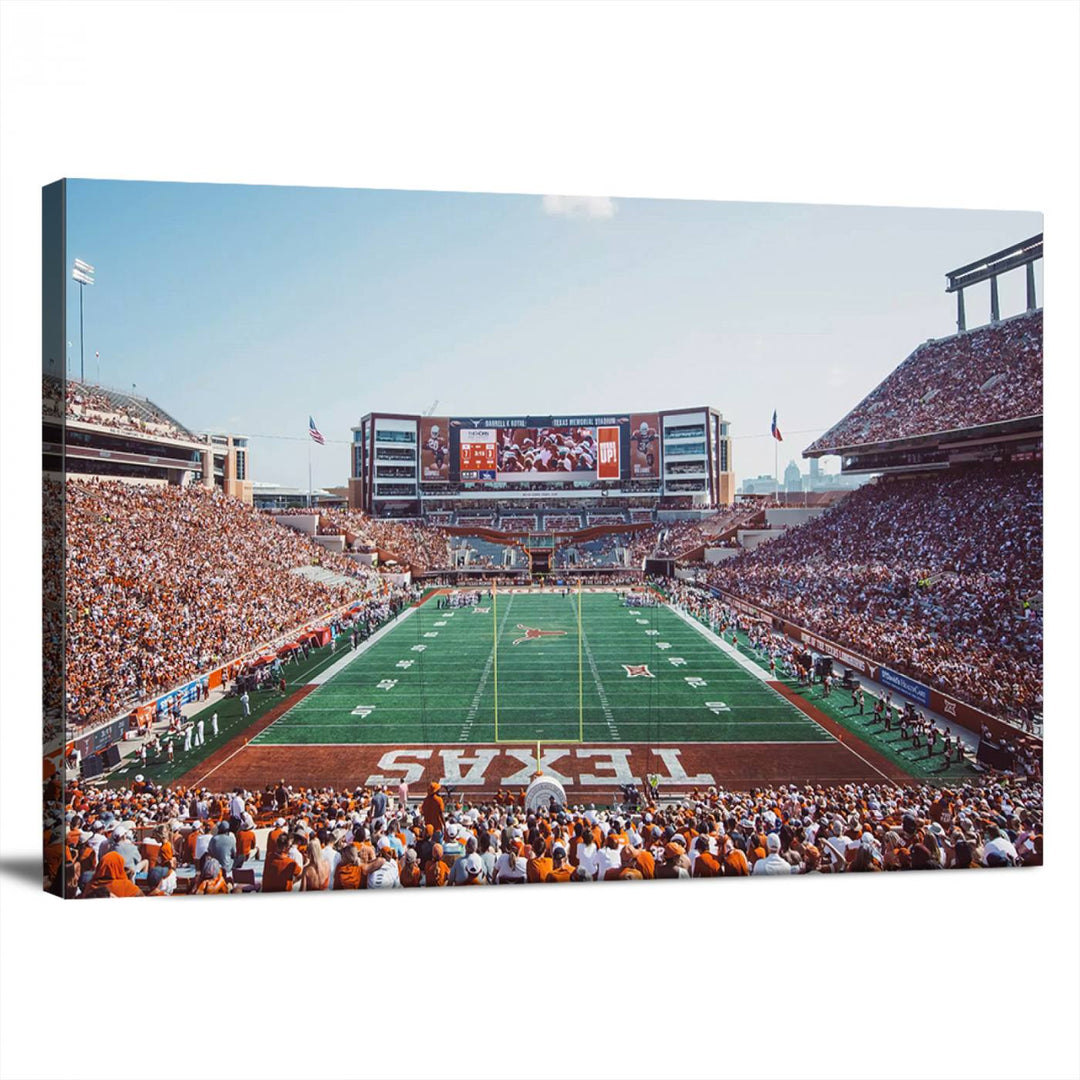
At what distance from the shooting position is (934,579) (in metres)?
14.9

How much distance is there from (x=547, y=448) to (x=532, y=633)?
7127 millimetres

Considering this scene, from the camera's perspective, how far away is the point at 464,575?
84.5 ft

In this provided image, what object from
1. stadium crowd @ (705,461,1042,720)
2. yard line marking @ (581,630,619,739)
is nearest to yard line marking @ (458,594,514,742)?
yard line marking @ (581,630,619,739)

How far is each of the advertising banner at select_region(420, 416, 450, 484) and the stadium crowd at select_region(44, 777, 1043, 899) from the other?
6259 millimetres

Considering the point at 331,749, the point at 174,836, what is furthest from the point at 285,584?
the point at 174,836

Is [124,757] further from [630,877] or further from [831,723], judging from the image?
[831,723]

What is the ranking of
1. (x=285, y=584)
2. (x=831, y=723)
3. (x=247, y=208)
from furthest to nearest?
(x=285, y=584), (x=831, y=723), (x=247, y=208)

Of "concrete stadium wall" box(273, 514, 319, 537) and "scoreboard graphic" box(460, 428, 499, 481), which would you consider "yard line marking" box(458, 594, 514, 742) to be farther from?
"concrete stadium wall" box(273, 514, 319, 537)

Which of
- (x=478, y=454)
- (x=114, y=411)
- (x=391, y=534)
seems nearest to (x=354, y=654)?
(x=391, y=534)

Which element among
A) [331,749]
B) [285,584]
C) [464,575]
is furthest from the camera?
[464,575]

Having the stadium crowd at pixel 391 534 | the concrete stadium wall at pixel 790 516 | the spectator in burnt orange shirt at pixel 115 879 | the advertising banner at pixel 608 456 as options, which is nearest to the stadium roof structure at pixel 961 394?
the concrete stadium wall at pixel 790 516

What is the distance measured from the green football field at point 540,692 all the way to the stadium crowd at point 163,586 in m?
1.75

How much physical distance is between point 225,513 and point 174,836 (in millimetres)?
7537

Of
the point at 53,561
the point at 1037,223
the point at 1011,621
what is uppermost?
the point at 1037,223
